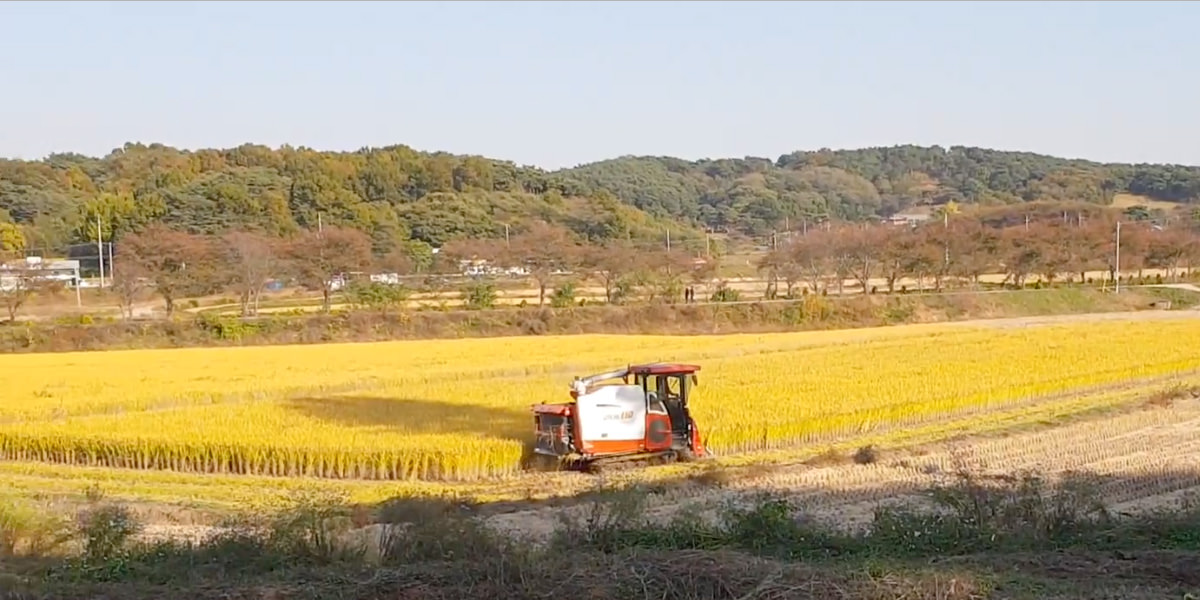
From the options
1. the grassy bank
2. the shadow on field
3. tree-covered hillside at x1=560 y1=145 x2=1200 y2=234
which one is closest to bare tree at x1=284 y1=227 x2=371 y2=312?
the grassy bank

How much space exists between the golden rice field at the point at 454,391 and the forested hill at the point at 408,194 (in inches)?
1636

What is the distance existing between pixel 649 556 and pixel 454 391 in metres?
18.5

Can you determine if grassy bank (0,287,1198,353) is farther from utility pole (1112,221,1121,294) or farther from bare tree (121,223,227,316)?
bare tree (121,223,227,316)

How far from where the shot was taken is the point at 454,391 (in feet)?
83.5

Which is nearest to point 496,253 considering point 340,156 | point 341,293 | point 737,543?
point 341,293

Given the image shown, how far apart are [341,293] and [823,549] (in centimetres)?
5193

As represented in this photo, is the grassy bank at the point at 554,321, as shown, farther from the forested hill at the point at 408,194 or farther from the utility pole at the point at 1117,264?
the forested hill at the point at 408,194

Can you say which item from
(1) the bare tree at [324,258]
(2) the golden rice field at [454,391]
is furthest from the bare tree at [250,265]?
(2) the golden rice field at [454,391]

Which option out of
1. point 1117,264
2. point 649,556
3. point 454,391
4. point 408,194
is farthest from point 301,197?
point 649,556

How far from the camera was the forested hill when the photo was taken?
259ft

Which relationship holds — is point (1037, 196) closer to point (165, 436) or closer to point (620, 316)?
point (620, 316)

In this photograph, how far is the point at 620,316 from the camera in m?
51.8

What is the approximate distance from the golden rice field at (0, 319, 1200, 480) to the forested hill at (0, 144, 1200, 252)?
4154cm

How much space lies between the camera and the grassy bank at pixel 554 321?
4428cm
